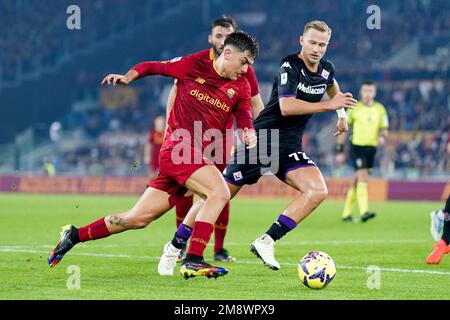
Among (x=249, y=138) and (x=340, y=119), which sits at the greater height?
(x=340, y=119)

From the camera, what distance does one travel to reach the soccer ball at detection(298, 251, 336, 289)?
26.4 ft

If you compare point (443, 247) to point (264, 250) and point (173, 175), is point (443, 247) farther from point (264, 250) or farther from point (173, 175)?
point (173, 175)

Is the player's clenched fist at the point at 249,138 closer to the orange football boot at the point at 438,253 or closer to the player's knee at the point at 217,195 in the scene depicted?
the player's knee at the point at 217,195

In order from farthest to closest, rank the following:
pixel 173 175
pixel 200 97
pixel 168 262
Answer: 1. pixel 168 262
2. pixel 200 97
3. pixel 173 175

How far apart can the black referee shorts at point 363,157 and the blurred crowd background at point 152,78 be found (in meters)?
11.1

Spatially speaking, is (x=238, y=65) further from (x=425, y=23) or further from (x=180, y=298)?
(x=425, y=23)

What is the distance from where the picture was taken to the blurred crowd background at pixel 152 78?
113 feet

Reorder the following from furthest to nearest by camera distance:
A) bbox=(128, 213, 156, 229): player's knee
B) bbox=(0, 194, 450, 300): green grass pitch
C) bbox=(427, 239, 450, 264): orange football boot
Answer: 1. bbox=(427, 239, 450, 264): orange football boot
2. bbox=(128, 213, 156, 229): player's knee
3. bbox=(0, 194, 450, 300): green grass pitch

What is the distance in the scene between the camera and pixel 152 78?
4216 centimetres

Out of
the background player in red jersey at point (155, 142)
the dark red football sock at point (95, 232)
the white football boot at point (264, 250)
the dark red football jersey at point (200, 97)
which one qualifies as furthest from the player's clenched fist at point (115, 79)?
the background player in red jersey at point (155, 142)

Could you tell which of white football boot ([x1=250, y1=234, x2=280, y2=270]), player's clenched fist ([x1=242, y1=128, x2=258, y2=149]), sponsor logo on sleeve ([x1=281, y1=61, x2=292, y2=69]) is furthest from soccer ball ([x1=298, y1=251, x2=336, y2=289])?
sponsor logo on sleeve ([x1=281, y1=61, x2=292, y2=69])

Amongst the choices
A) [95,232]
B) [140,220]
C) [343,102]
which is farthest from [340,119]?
[95,232]

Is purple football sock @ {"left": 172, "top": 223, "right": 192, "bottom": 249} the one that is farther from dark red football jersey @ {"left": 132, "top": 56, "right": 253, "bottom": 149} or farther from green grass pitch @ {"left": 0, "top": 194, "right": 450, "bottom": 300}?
dark red football jersey @ {"left": 132, "top": 56, "right": 253, "bottom": 149}

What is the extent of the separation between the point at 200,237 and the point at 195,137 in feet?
3.09
